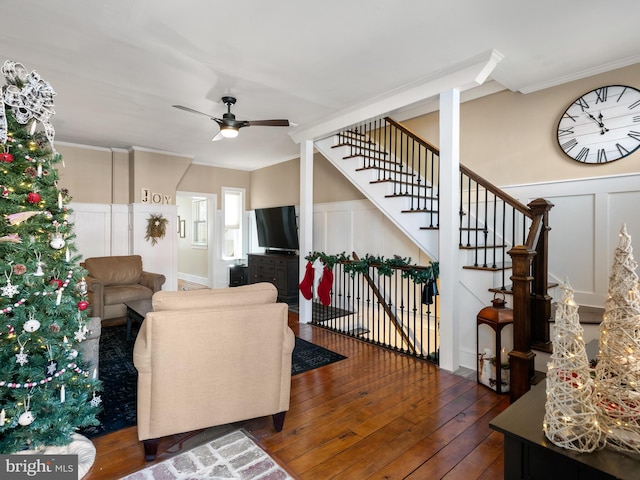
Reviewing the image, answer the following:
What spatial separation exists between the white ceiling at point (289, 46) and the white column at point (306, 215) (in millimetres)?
847

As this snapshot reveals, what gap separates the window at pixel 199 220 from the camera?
29.8 ft

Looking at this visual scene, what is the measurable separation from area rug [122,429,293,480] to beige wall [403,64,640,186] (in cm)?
385

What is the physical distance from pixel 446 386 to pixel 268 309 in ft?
6.04

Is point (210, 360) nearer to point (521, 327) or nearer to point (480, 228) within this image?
point (521, 327)

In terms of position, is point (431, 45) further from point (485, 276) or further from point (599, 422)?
point (599, 422)

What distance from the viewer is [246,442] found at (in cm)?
216

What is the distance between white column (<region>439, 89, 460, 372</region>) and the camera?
10.9 feet

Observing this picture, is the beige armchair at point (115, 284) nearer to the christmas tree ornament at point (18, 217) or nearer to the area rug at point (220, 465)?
the christmas tree ornament at point (18, 217)

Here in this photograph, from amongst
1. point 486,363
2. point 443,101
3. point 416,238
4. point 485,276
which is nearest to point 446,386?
point 486,363

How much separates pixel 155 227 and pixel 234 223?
2.17 metres

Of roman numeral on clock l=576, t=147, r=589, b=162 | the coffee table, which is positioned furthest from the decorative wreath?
roman numeral on clock l=576, t=147, r=589, b=162

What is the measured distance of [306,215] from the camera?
16.6 ft

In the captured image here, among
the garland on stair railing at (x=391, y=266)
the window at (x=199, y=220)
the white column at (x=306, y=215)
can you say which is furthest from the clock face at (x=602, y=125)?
the window at (x=199, y=220)

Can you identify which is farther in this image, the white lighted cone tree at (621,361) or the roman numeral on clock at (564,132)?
the roman numeral on clock at (564,132)
